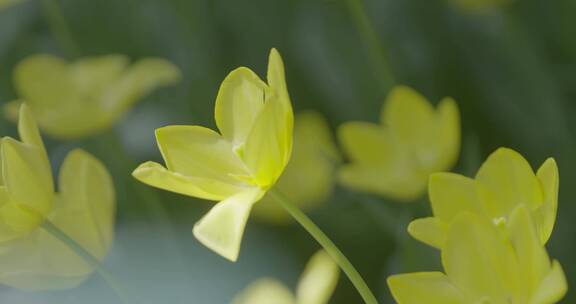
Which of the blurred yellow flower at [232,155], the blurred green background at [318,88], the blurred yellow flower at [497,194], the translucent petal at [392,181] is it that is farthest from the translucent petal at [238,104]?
the translucent petal at [392,181]

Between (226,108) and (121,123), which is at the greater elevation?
(226,108)

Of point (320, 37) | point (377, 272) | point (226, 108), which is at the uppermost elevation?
point (226, 108)

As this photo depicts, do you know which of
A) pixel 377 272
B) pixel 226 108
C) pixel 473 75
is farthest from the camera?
pixel 473 75

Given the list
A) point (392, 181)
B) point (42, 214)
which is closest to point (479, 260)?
point (42, 214)

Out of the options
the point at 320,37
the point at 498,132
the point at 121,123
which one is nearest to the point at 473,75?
the point at 498,132

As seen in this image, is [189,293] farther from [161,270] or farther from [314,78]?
[314,78]

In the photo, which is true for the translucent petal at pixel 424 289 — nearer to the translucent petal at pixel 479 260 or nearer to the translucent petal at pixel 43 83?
the translucent petal at pixel 479 260
